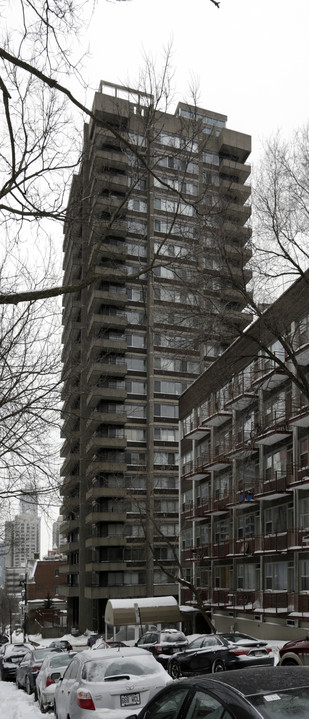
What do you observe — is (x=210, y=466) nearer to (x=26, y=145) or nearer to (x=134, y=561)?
(x=134, y=561)

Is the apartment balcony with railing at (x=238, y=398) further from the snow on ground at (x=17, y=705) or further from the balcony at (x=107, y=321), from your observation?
the balcony at (x=107, y=321)

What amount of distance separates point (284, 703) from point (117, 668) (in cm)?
680

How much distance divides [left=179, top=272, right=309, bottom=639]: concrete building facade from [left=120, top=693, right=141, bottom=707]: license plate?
629 inches

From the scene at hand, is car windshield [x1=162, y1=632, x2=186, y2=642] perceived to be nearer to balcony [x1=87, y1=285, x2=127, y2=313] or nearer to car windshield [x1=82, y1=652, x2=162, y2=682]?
car windshield [x1=82, y1=652, x2=162, y2=682]

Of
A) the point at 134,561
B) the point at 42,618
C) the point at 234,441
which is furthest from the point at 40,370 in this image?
the point at 42,618

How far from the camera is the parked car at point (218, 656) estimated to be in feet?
66.7

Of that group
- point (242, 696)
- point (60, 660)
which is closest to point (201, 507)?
point (60, 660)

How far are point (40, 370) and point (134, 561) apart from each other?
5442 cm

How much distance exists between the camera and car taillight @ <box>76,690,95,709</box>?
A: 1037cm

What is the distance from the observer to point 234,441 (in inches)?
1615

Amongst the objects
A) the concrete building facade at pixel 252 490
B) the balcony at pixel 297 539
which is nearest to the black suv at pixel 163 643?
the concrete building facade at pixel 252 490

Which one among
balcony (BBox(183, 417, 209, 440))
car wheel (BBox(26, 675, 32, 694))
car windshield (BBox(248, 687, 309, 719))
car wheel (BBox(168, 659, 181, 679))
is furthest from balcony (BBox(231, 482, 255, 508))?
car windshield (BBox(248, 687, 309, 719))

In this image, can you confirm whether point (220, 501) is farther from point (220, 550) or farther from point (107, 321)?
point (107, 321)

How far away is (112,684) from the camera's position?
10.5 metres
